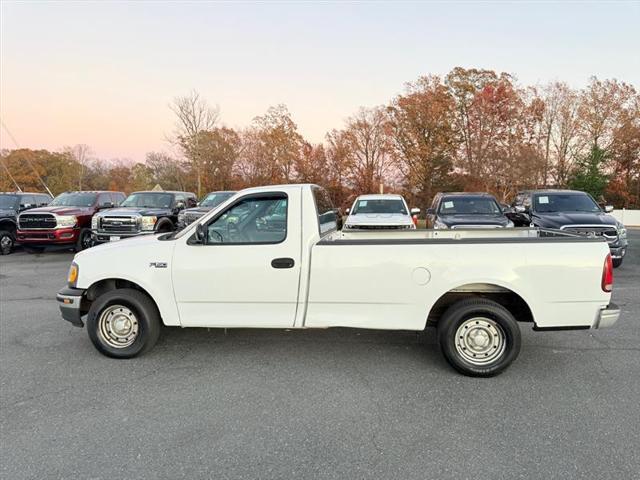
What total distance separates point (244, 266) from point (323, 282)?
0.82 meters

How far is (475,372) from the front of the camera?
12.8ft

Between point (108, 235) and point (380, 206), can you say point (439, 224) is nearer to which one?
point (380, 206)

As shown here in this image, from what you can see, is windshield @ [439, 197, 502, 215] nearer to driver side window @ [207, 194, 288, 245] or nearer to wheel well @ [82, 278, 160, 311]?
driver side window @ [207, 194, 288, 245]

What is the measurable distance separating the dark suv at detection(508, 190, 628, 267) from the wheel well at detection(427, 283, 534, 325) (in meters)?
5.76

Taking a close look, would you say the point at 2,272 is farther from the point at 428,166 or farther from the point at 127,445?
the point at 428,166

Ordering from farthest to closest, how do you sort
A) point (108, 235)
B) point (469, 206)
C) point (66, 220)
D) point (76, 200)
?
1. point (76, 200)
2. point (66, 220)
3. point (108, 235)
4. point (469, 206)

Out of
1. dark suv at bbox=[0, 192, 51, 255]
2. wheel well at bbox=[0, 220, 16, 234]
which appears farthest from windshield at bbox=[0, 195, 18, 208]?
wheel well at bbox=[0, 220, 16, 234]

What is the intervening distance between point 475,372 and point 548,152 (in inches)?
1510

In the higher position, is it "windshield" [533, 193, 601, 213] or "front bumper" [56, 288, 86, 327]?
"windshield" [533, 193, 601, 213]

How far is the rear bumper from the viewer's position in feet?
Result: 39.6

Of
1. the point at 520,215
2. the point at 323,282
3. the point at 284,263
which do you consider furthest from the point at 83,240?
the point at 520,215

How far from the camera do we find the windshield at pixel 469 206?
10984mm

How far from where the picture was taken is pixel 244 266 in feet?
13.3

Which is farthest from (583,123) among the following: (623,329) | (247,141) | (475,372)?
(475,372)
